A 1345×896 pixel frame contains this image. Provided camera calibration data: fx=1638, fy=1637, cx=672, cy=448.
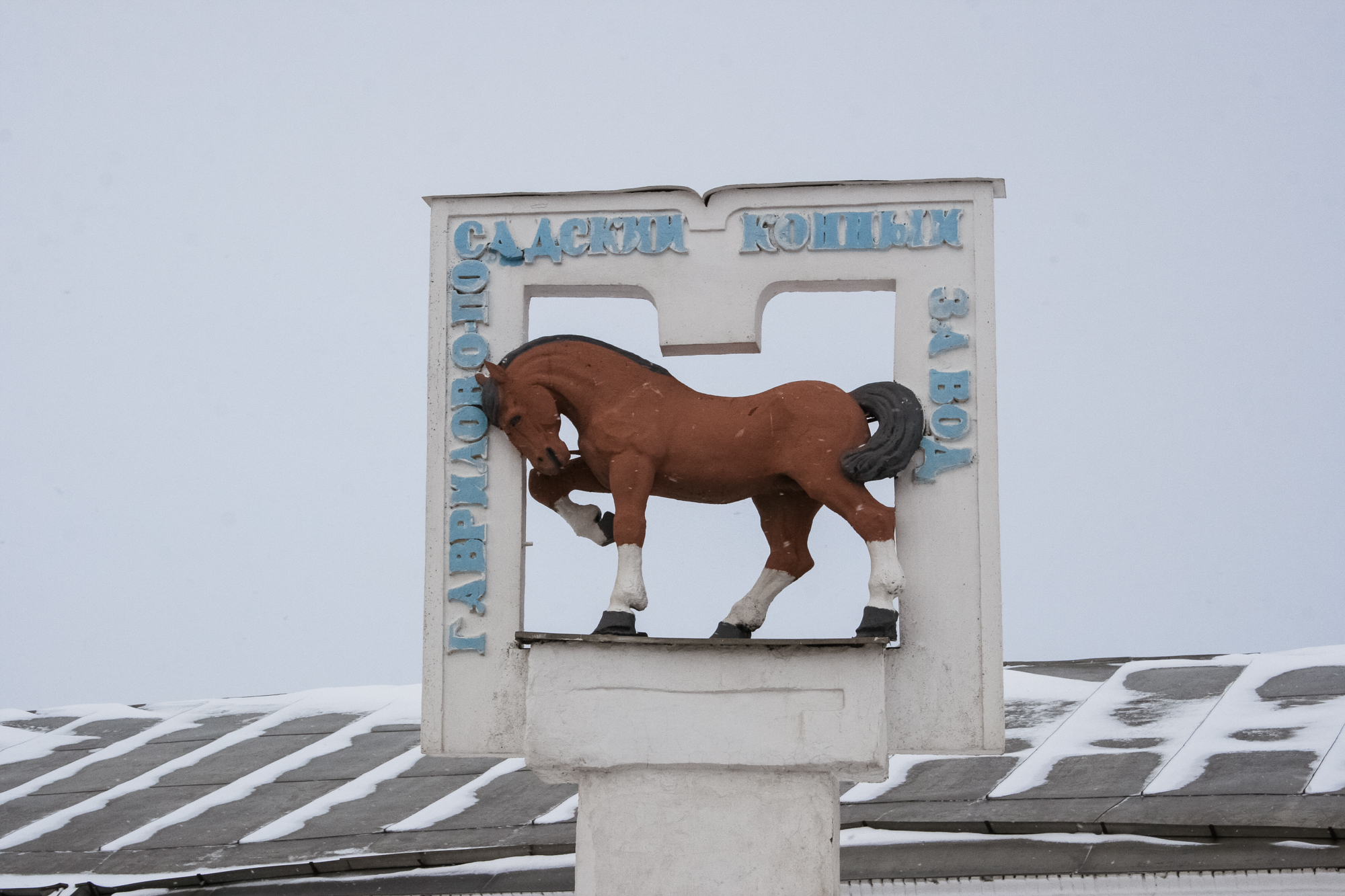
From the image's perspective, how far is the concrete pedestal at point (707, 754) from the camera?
706 cm

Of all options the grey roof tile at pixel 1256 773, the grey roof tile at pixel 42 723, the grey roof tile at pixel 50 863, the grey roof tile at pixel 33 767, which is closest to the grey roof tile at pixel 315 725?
the grey roof tile at pixel 33 767

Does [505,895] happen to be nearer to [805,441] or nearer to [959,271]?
[805,441]

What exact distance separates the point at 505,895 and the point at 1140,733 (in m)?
4.45

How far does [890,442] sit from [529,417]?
164 centimetres

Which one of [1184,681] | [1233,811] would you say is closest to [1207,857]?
[1233,811]

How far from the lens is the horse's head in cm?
748

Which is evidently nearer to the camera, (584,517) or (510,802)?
(584,517)

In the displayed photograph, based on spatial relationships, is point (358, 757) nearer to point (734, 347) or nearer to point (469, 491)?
point (469, 491)

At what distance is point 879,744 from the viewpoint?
699 centimetres

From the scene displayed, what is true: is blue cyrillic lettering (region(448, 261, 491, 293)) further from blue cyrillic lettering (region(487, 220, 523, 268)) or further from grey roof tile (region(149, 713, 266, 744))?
grey roof tile (region(149, 713, 266, 744))

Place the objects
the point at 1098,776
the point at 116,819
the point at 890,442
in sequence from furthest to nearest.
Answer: the point at 116,819, the point at 1098,776, the point at 890,442

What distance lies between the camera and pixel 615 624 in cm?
732

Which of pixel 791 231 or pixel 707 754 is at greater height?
pixel 791 231

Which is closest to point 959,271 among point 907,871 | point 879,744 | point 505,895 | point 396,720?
point 879,744
